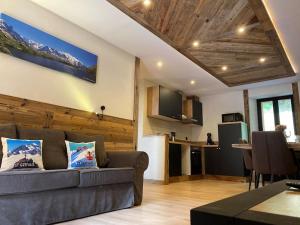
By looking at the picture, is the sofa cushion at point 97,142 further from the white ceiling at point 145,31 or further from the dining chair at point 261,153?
the dining chair at point 261,153

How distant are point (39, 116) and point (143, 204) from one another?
1.71 m

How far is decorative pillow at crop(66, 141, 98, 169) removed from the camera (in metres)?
2.61

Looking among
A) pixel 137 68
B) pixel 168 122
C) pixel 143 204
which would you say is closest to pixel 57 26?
pixel 137 68

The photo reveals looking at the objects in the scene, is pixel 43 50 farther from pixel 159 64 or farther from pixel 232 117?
pixel 232 117

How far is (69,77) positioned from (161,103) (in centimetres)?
282

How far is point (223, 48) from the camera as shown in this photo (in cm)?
416

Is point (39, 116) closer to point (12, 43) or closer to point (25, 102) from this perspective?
point (25, 102)

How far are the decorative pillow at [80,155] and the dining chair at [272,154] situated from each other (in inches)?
88.3

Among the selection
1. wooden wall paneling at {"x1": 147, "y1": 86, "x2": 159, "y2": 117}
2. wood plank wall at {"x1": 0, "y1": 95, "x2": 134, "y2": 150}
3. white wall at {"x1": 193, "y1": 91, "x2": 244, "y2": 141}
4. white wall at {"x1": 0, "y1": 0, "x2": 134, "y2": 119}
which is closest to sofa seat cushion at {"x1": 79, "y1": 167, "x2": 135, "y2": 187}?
wood plank wall at {"x1": 0, "y1": 95, "x2": 134, "y2": 150}

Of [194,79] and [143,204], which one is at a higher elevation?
[194,79]

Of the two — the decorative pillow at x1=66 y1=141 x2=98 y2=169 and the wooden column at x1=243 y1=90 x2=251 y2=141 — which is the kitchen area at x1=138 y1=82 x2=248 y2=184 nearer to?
the wooden column at x1=243 y1=90 x2=251 y2=141

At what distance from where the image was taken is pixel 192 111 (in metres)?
6.84

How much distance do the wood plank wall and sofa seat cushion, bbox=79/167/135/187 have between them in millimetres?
1090

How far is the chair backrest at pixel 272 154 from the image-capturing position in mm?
3088
